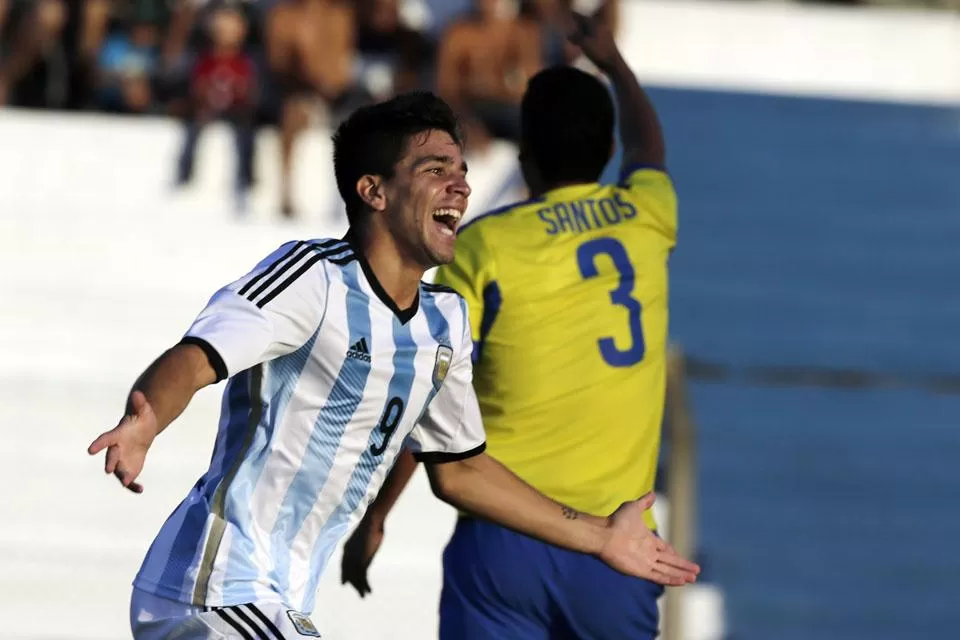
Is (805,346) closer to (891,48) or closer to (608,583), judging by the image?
(891,48)

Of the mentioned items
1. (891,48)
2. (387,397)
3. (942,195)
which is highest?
(891,48)

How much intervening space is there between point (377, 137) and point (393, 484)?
89 centimetres

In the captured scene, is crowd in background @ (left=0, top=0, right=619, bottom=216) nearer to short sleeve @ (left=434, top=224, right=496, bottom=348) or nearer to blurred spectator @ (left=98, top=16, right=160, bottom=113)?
blurred spectator @ (left=98, top=16, right=160, bottom=113)

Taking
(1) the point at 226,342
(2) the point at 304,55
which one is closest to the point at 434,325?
(1) the point at 226,342

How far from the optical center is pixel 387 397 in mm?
2994

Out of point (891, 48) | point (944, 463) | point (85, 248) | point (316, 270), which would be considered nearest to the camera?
point (316, 270)

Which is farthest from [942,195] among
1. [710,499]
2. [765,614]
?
[765,614]

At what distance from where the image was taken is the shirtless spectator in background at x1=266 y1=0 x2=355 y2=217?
31.4ft

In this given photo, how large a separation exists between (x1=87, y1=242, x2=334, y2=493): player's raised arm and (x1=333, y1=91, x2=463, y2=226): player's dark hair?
Answer: 0.46 feet

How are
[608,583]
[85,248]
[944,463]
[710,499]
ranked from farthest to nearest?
[85,248] < [944,463] < [710,499] < [608,583]

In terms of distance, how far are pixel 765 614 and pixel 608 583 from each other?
393 cm

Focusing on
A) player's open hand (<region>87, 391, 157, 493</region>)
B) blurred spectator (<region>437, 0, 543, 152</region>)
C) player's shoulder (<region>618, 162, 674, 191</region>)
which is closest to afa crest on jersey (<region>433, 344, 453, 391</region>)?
player's open hand (<region>87, 391, 157, 493</region>)

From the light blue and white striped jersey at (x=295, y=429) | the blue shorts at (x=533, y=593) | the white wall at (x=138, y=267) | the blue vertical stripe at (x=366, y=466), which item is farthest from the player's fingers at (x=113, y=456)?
the white wall at (x=138, y=267)

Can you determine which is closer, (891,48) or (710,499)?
(710,499)
